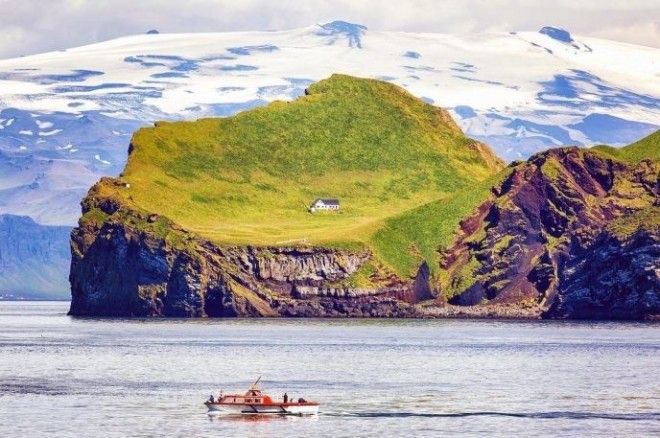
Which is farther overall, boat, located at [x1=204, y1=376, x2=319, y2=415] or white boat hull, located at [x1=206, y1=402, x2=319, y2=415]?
boat, located at [x1=204, y1=376, x2=319, y2=415]

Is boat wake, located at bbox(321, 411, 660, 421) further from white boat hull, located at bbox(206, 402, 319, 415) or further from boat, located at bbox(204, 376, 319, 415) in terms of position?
boat, located at bbox(204, 376, 319, 415)

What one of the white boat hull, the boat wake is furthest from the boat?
the boat wake

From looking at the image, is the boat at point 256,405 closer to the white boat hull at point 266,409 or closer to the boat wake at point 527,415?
the white boat hull at point 266,409

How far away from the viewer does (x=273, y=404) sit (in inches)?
6540

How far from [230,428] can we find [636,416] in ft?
116

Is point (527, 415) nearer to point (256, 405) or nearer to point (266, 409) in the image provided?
point (266, 409)

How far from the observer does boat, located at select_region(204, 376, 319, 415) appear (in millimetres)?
163750

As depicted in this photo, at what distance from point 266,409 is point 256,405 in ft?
3.40

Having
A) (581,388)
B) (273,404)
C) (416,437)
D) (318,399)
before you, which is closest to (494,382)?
(581,388)

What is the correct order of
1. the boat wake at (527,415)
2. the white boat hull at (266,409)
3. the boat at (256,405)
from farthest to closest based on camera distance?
the boat at (256,405) < the white boat hull at (266,409) < the boat wake at (527,415)

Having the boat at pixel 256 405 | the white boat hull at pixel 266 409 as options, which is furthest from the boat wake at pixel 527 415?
the boat at pixel 256 405

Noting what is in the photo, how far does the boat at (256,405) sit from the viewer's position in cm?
16375

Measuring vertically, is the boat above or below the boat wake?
above

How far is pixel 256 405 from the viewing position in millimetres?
166500
